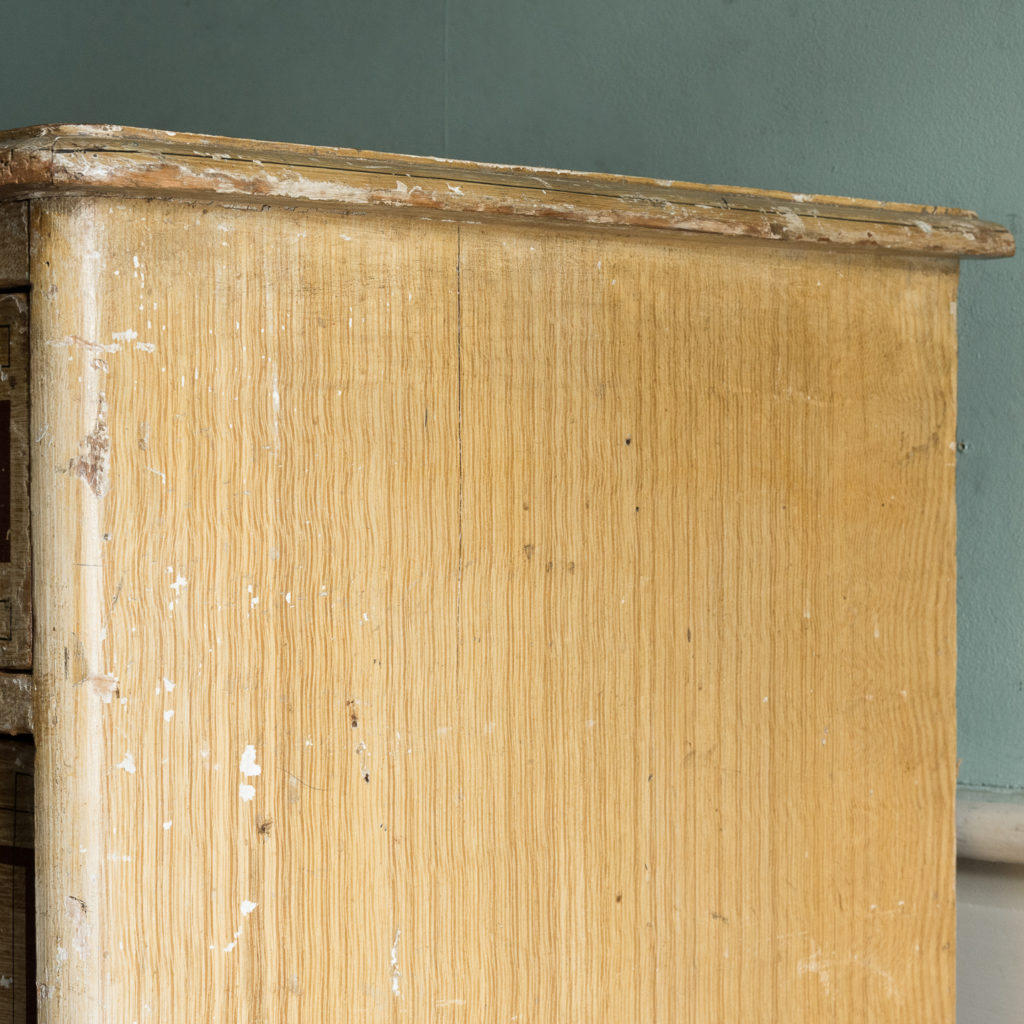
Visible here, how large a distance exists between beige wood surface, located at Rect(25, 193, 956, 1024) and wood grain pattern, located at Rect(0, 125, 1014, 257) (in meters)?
0.02

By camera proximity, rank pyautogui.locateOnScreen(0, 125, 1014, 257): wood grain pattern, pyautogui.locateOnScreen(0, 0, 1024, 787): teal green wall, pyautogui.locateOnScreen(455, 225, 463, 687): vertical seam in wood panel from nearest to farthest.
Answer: pyautogui.locateOnScreen(0, 125, 1014, 257): wood grain pattern
pyautogui.locateOnScreen(455, 225, 463, 687): vertical seam in wood panel
pyautogui.locateOnScreen(0, 0, 1024, 787): teal green wall

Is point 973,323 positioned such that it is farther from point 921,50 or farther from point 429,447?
point 429,447

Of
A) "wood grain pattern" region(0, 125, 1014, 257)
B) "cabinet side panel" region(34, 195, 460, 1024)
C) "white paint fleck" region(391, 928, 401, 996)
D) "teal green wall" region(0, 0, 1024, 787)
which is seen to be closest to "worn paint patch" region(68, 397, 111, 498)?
"cabinet side panel" region(34, 195, 460, 1024)

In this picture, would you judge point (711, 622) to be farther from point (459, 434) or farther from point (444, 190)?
point (444, 190)

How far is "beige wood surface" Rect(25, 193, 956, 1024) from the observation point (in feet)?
1.96

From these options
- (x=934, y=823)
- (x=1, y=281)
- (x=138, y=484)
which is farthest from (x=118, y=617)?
(x=934, y=823)

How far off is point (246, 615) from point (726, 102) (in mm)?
728

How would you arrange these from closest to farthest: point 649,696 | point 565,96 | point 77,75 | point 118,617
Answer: point 118,617 → point 649,696 → point 565,96 → point 77,75

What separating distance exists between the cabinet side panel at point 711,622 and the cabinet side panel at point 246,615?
0.11ft

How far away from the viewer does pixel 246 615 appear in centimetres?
62

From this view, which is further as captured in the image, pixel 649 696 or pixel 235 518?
pixel 649 696

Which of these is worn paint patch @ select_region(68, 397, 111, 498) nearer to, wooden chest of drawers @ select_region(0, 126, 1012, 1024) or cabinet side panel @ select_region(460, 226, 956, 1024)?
wooden chest of drawers @ select_region(0, 126, 1012, 1024)

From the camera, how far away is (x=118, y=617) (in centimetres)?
59

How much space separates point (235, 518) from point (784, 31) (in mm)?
746
